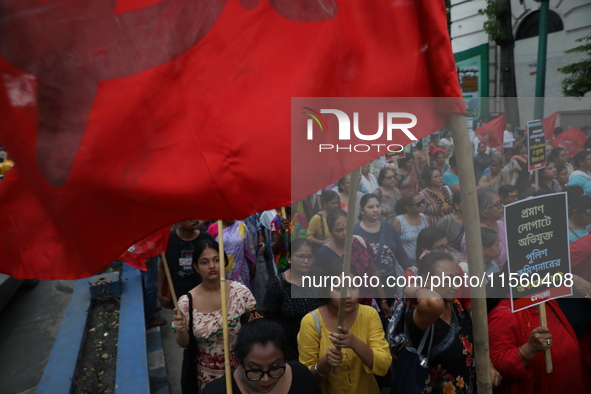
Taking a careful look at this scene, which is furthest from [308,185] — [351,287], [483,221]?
[483,221]

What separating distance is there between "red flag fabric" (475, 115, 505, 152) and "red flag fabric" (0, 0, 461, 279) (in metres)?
8.21

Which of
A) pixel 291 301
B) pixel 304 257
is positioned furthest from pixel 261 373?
pixel 304 257

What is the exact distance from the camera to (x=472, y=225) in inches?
77.7

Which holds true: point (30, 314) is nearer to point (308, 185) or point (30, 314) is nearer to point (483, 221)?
point (483, 221)

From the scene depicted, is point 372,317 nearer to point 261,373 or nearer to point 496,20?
point 261,373

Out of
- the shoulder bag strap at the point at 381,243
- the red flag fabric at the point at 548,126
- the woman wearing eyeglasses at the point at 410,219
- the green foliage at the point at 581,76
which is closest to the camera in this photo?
the shoulder bag strap at the point at 381,243

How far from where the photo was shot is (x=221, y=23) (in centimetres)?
203

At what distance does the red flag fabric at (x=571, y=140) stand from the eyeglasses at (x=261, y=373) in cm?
780

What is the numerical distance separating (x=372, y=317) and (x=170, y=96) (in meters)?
2.04

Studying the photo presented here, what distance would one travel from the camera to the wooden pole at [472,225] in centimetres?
194

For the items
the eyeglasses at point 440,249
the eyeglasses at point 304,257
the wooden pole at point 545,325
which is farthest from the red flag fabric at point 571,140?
the wooden pole at point 545,325

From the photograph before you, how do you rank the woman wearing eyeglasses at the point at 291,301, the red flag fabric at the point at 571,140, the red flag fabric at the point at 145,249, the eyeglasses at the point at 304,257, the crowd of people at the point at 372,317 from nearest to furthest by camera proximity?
the crowd of people at the point at 372,317, the red flag fabric at the point at 145,249, the woman wearing eyeglasses at the point at 291,301, the eyeglasses at the point at 304,257, the red flag fabric at the point at 571,140

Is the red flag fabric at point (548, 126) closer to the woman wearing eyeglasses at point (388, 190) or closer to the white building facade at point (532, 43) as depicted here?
the woman wearing eyeglasses at point (388, 190)

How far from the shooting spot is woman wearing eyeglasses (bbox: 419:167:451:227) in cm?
529
